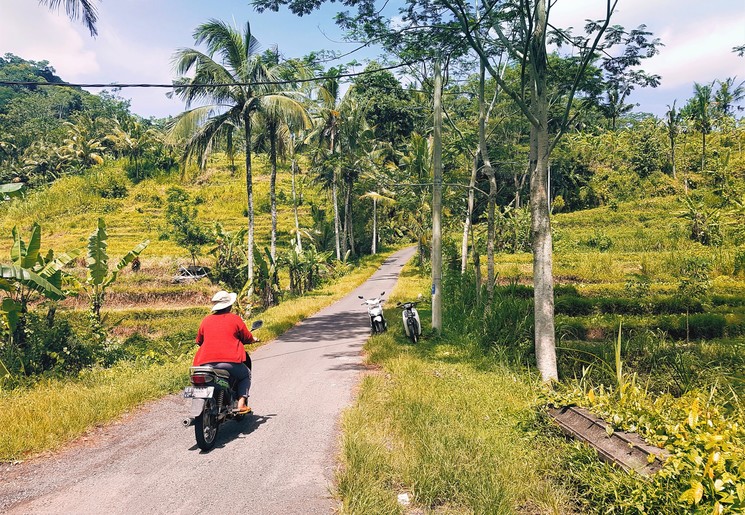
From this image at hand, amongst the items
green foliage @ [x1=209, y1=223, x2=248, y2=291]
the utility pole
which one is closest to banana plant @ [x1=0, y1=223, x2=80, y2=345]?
the utility pole

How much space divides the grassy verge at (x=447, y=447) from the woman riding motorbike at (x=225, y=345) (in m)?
1.42

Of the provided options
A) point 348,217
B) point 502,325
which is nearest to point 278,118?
point 502,325

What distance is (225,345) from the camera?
18.5 ft

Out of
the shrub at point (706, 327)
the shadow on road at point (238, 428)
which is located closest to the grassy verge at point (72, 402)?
the shadow on road at point (238, 428)

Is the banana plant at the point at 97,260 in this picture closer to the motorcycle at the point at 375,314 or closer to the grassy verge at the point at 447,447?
the motorcycle at the point at 375,314

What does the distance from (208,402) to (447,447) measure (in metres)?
2.73

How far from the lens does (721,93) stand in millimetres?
47438

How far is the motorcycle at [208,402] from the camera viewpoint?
16.5 feet

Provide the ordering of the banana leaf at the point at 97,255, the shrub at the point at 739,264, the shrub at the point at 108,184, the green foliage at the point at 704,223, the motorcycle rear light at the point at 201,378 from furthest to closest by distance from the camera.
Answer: the shrub at the point at 108,184 < the green foliage at the point at 704,223 < the shrub at the point at 739,264 < the banana leaf at the point at 97,255 < the motorcycle rear light at the point at 201,378

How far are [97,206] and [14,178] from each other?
17.4 m

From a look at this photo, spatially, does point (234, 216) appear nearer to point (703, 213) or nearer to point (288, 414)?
point (703, 213)

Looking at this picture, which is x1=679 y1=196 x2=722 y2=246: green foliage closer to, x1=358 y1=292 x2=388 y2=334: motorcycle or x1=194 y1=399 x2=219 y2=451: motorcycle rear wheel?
x1=358 y1=292 x2=388 y2=334: motorcycle

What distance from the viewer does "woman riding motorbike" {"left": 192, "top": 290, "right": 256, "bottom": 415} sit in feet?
18.4

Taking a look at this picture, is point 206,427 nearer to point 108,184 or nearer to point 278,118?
point 278,118
